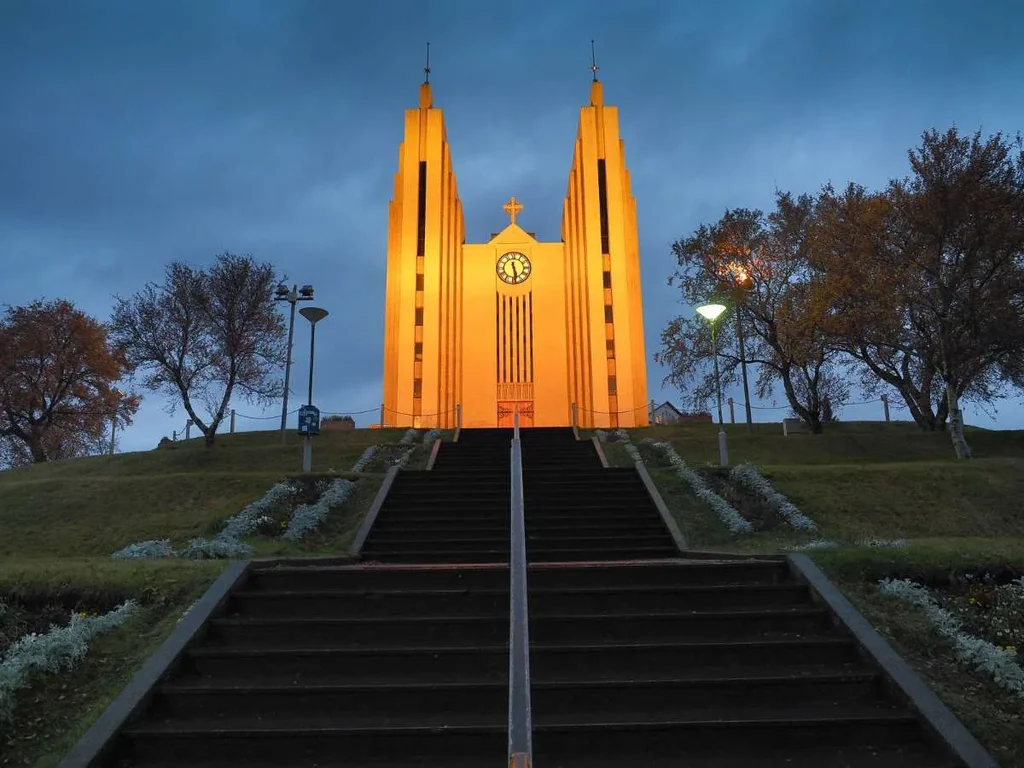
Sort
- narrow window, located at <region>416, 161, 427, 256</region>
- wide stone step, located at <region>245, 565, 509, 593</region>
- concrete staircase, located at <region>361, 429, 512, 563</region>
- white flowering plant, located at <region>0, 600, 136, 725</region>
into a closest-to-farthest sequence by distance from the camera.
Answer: white flowering plant, located at <region>0, 600, 136, 725</region>, wide stone step, located at <region>245, 565, 509, 593</region>, concrete staircase, located at <region>361, 429, 512, 563</region>, narrow window, located at <region>416, 161, 427, 256</region>

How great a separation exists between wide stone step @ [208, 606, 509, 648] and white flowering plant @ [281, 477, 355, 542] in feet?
13.1

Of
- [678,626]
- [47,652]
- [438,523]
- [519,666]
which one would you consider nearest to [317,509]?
[438,523]

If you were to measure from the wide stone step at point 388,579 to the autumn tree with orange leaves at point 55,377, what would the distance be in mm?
25287

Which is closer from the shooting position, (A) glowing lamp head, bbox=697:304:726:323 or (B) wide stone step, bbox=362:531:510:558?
(B) wide stone step, bbox=362:531:510:558

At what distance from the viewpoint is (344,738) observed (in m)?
4.97

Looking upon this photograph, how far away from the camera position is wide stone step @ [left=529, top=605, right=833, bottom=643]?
6.37 metres

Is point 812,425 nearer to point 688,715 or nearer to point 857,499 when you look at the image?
point 857,499

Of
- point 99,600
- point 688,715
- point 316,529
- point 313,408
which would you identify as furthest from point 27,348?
point 688,715

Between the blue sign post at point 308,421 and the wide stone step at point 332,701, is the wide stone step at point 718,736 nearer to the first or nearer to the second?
the wide stone step at point 332,701

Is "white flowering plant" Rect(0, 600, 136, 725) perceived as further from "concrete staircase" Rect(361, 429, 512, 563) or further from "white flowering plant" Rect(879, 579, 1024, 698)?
"white flowering plant" Rect(879, 579, 1024, 698)

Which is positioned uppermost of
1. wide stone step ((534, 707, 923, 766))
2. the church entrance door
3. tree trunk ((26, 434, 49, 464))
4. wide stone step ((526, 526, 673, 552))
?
the church entrance door

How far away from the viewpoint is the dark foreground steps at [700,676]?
4.91 m

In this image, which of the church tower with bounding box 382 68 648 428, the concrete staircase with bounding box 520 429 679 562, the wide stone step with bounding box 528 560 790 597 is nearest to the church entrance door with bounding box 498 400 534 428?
the church tower with bounding box 382 68 648 428

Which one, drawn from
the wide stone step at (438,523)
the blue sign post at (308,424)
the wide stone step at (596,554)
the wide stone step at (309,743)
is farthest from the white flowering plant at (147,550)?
the wide stone step at (309,743)
